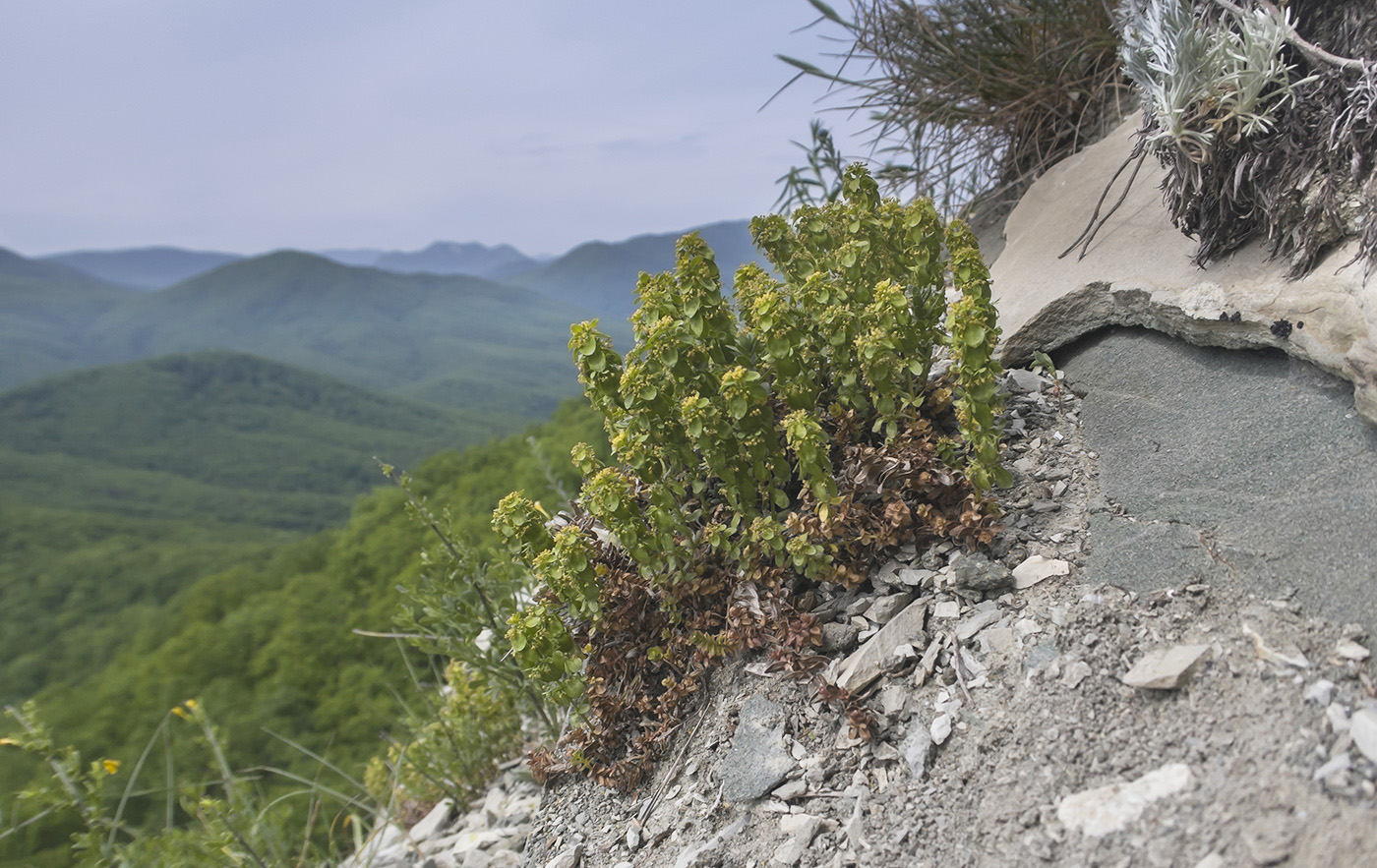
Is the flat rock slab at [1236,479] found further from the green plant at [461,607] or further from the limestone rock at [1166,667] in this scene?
the green plant at [461,607]

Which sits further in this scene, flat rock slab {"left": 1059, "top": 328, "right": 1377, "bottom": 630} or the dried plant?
the dried plant

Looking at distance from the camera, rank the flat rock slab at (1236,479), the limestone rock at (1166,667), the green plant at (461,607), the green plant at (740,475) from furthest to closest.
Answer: the green plant at (461,607) < the green plant at (740,475) < the flat rock slab at (1236,479) < the limestone rock at (1166,667)

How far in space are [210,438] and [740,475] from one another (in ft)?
423

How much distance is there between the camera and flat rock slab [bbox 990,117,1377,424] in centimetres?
246

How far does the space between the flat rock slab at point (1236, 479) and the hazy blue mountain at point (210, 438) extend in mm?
80700

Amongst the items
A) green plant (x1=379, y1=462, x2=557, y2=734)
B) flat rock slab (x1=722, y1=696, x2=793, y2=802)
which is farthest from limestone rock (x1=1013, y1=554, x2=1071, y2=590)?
green plant (x1=379, y1=462, x2=557, y2=734)

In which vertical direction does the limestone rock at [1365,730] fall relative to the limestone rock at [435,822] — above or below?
above

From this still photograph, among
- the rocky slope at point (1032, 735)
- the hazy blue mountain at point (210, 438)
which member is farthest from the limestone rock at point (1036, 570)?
the hazy blue mountain at point (210, 438)

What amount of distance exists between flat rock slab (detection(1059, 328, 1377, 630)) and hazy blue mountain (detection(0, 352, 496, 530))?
80.7 metres

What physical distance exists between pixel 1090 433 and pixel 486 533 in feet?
33.2

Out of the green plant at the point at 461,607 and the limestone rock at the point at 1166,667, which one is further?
the green plant at the point at 461,607

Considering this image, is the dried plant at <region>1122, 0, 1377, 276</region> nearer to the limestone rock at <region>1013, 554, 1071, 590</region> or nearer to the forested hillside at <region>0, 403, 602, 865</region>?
the limestone rock at <region>1013, 554, 1071, 590</region>

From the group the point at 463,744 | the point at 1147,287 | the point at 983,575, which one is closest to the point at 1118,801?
the point at 983,575

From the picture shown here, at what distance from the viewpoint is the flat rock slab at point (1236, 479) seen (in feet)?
7.02
